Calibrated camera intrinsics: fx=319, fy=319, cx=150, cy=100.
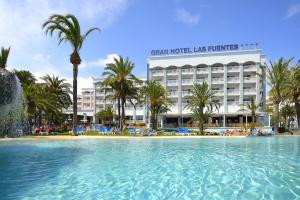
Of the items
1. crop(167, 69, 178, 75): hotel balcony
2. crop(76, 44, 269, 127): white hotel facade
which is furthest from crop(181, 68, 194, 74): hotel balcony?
crop(167, 69, 178, 75): hotel balcony

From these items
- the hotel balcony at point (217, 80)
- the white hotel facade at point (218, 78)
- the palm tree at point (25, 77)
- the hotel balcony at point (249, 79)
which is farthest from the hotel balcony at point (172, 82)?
the palm tree at point (25, 77)

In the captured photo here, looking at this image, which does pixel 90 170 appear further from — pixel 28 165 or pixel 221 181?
pixel 221 181

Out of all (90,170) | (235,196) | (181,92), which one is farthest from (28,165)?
(181,92)

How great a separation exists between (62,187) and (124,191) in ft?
5.44

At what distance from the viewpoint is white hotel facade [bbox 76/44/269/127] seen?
69000mm

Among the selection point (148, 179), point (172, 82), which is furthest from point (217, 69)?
point (148, 179)

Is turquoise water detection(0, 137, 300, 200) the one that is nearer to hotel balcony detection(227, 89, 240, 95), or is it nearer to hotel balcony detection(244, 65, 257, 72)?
hotel balcony detection(227, 89, 240, 95)

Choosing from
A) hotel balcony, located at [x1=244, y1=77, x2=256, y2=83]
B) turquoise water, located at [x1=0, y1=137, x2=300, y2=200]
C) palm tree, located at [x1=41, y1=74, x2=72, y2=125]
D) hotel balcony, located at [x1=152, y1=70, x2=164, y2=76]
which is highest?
hotel balcony, located at [x1=152, y1=70, x2=164, y2=76]

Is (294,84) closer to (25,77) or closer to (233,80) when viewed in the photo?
(233,80)

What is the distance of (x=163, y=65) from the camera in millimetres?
76312

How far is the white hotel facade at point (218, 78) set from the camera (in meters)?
69.0

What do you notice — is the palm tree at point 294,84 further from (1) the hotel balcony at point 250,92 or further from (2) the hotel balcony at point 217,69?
(2) the hotel balcony at point 217,69

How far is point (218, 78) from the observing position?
72.3 m

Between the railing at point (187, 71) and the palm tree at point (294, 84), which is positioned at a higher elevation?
the railing at point (187, 71)
